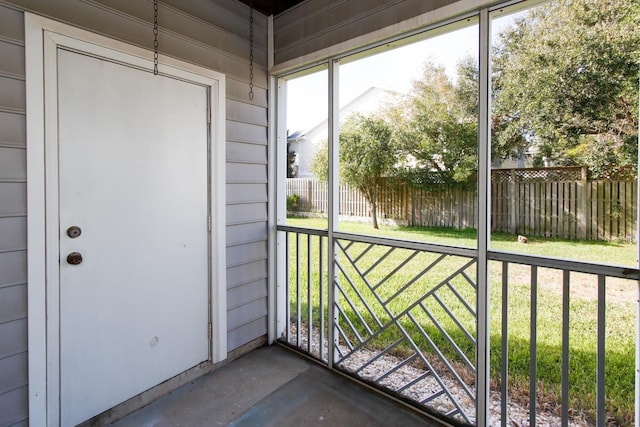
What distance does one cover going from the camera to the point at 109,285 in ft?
6.01

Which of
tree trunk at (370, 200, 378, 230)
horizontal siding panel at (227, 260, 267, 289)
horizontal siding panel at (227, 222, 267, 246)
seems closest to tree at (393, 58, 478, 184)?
tree trunk at (370, 200, 378, 230)

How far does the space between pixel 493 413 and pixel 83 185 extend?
2.40m

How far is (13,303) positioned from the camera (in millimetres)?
1525

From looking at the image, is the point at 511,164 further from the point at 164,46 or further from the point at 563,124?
the point at 164,46

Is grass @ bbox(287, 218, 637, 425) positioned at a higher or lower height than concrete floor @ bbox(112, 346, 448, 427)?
higher

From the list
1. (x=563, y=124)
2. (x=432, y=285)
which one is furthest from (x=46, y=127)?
(x=563, y=124)

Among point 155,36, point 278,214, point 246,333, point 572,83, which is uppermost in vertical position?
point 155,36

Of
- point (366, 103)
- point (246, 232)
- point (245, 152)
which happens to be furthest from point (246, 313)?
point (366, 103)

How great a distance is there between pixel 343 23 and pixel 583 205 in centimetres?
167

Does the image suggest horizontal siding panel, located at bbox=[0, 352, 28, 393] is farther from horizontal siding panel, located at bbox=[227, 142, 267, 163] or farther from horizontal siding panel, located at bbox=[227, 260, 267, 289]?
horizontal siding panel, located at bbox=[227, 142, 267, 163]

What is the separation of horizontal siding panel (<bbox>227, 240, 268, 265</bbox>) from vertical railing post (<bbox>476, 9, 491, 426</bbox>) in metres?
1.53

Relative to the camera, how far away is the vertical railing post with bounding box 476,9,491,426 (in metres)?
1.67

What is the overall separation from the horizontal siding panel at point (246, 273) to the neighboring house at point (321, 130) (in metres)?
0.74

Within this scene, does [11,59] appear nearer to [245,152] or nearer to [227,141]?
[227,141]
